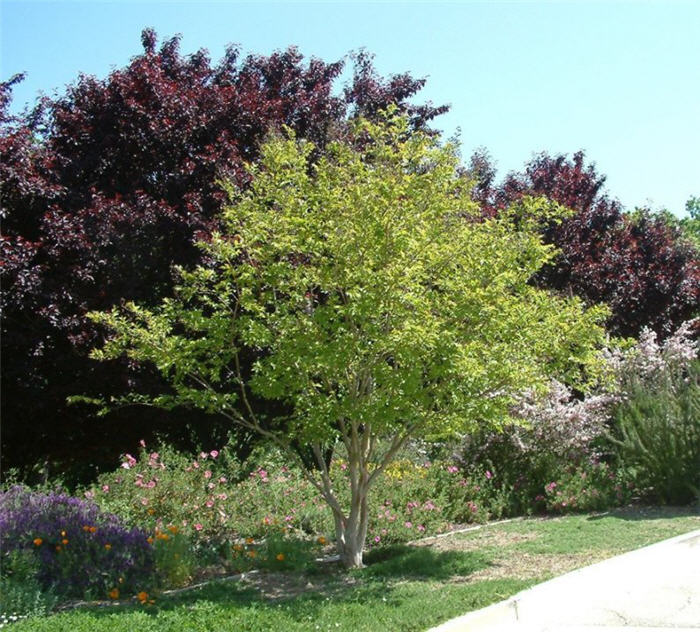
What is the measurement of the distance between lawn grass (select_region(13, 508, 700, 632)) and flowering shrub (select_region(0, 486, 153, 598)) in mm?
498

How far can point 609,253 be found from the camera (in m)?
14.8

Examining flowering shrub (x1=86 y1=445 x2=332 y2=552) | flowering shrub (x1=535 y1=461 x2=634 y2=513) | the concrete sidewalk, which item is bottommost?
the concrete sidewalk

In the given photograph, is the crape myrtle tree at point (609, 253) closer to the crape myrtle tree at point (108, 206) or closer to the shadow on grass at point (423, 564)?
the crape myrtle tree at point (108, 206)

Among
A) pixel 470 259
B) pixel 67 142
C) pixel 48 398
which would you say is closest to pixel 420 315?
pixel 470 259

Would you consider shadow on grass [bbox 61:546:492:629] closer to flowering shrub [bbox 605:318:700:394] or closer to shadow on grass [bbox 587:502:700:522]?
shadow on grass [bbox 587:502:700:522]

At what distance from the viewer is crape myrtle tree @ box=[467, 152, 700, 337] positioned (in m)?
14.5

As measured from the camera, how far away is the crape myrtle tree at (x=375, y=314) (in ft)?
21.3

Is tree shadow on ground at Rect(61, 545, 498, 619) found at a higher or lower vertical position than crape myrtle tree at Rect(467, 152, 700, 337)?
lower

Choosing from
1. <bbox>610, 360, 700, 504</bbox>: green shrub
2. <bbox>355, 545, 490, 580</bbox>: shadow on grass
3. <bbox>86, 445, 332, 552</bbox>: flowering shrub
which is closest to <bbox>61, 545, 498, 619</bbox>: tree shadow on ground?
<bbox>355, 545, 490, 580</bbox>: shadow on grass

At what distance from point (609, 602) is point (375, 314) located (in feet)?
9.36

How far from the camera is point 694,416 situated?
10.2 meters

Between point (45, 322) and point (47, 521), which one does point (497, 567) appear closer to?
point (47, 521)

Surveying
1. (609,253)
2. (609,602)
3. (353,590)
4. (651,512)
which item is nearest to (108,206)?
(353,590)

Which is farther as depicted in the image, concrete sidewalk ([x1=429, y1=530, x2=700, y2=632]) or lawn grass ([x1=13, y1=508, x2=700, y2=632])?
concrete sidewalk ([x1=429, y1=530, x2=700, y2=632])
